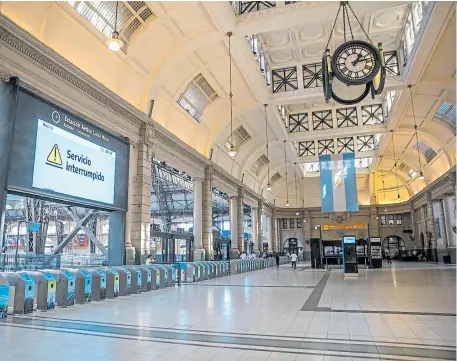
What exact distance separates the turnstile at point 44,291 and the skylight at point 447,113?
65.4 ft

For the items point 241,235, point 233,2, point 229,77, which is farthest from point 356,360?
point 241,235

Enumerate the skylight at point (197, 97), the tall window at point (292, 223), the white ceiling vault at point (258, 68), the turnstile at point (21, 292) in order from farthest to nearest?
the tall window at point (292, 223) → the skylight at point (197, 97) → the white ceiling vault at point (258, 68) → the turnstile at point (21, 292)

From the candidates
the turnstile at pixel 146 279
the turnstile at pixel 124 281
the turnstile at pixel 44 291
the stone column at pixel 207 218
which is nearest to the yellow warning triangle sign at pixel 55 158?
the turnstile at pixel 44 291

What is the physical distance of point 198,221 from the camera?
62.3 feet

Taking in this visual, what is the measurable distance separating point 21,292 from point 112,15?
26.7ft

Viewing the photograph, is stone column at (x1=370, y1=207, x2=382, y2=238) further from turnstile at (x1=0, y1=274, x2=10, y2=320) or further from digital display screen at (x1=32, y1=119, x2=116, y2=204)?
turnstile at (x1=0, y1=274, x2=10, y2=320)

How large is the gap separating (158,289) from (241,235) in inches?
537

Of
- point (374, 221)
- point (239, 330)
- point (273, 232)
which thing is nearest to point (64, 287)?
point (239, 330)

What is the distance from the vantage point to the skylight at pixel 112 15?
1013 centimetres

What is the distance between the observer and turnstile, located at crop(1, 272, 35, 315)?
7.19 m

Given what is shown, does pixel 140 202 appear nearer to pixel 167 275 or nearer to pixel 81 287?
pixel 167 275

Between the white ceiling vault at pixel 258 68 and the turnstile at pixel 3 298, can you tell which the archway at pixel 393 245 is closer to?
the white ceiling vault at pixel 258 68

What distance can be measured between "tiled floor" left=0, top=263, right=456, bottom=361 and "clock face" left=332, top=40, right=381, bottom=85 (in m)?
5.24

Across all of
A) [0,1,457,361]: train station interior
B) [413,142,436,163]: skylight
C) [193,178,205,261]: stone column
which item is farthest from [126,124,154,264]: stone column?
[413,142,436,163]: skylight
